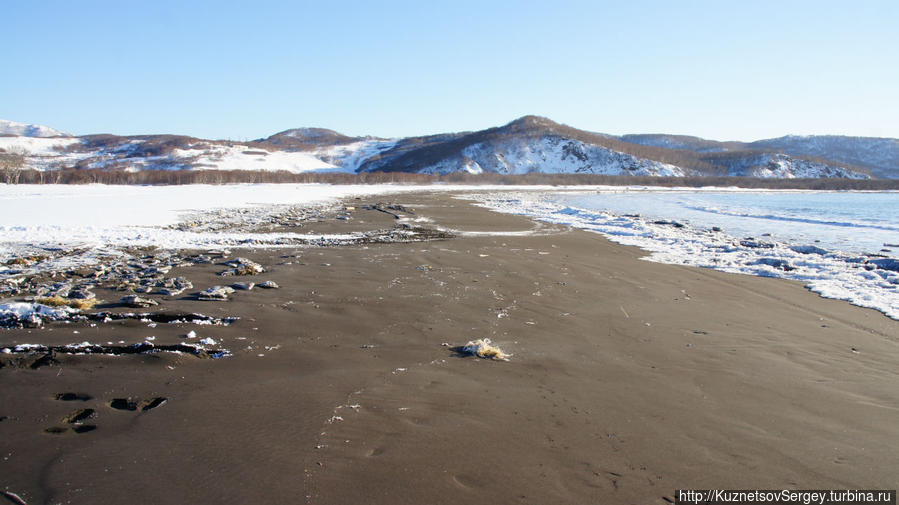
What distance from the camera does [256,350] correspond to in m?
4.61

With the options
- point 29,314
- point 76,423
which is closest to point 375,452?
point 76,423

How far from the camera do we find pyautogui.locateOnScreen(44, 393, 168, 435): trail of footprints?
3.04m

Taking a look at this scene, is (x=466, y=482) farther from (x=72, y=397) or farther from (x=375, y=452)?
(x=72, y=397)

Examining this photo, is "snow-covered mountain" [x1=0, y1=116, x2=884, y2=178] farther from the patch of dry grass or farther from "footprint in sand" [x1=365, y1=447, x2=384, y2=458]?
"footprint in sand" [x1=365, y1=447, x2=384, y2=458]

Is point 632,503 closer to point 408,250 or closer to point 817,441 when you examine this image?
point 817,441

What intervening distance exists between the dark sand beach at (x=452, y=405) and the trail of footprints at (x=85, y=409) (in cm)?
2

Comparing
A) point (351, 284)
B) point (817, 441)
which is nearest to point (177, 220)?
point (351, 284)

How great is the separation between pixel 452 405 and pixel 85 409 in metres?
2.51

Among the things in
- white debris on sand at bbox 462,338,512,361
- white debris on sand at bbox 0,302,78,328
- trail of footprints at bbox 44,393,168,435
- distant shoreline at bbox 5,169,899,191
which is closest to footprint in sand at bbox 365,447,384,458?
trail of footprints at bbox 44,393,168,435

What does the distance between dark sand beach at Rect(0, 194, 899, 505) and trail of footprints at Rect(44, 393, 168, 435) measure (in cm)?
2

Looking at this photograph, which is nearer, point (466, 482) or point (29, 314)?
point (466, 482)

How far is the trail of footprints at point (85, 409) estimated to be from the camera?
3.04 metres

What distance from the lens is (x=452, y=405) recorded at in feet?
11.8

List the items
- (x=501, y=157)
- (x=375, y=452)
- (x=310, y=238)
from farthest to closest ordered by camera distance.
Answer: (x=501, y=157)
(x=310, y=238)
(x=375, y=452)
